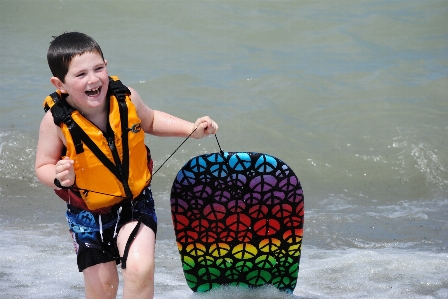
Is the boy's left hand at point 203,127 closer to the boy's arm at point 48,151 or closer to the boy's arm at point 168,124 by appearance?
the boy's arm at point 168,124

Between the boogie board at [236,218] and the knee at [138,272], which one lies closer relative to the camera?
the knee at [138,272]

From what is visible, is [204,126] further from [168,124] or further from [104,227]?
[104,227]

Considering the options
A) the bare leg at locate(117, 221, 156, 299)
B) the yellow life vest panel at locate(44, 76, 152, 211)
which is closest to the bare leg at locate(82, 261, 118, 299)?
the bare leg at locate(117, 221, 156, 299)

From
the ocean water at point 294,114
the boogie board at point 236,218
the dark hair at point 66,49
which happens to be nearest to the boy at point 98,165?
the dark hair at point 66,49

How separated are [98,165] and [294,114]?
17.0 feet

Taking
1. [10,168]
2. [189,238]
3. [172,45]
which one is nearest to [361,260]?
[189,238]

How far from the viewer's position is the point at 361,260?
4633 millimetres

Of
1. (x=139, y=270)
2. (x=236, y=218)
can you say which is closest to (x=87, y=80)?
(x=139, y=270)

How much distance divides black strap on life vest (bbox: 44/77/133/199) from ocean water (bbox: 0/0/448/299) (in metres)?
1.16

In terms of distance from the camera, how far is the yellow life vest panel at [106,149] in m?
3.16

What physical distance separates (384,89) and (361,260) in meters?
4.60

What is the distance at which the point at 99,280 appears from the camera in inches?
127

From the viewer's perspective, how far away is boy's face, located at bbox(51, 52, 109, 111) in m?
3.08

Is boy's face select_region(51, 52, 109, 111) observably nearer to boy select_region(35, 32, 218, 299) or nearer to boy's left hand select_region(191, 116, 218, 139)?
boy select_region(35, 32, 218, 299)
